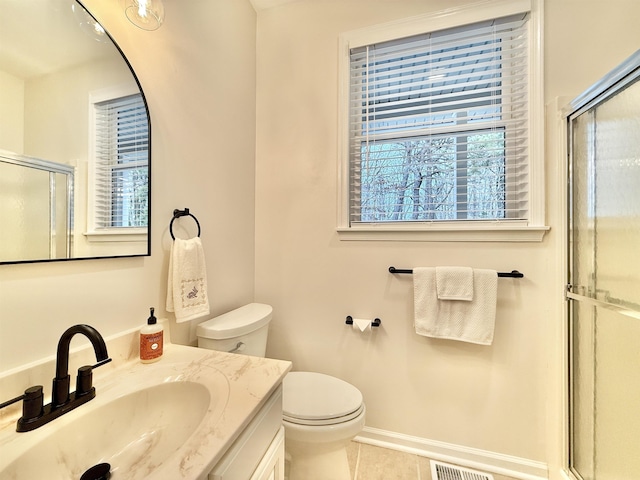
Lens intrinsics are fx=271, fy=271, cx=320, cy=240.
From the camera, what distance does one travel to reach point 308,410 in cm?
115

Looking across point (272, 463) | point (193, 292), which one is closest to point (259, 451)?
point (272, 463)

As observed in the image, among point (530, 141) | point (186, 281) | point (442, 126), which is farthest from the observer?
point (442, 126)

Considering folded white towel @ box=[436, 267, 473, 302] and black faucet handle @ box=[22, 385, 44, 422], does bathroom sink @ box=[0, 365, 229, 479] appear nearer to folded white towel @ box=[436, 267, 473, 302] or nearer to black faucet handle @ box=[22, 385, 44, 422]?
black faucet handle @ box=[22, 385, 44, 422]

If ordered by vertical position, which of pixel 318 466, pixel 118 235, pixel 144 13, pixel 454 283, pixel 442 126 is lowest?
pixel 318 466

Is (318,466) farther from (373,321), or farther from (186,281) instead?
Result: (186,281)

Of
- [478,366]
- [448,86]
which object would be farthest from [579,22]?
[478,366]

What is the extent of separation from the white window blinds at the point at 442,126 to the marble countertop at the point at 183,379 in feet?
3.46

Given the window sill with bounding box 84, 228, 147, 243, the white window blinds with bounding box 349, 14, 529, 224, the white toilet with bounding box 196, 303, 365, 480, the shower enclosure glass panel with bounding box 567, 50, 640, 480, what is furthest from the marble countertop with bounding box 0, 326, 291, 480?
the shower enclosure glass panel with bounding box 567, 50, 640, 480

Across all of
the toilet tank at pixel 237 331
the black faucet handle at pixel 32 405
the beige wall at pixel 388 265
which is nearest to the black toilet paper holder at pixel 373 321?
the beige wall at pixel 388 265

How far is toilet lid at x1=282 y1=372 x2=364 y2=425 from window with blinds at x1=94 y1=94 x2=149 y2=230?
37.7 inches

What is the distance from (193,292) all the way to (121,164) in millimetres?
524

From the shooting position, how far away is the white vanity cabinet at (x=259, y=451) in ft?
1.93

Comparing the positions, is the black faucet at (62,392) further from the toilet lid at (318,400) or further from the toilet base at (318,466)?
the toilet base at (318,466)

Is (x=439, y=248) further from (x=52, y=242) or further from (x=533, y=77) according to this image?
(x=52, y=242)
